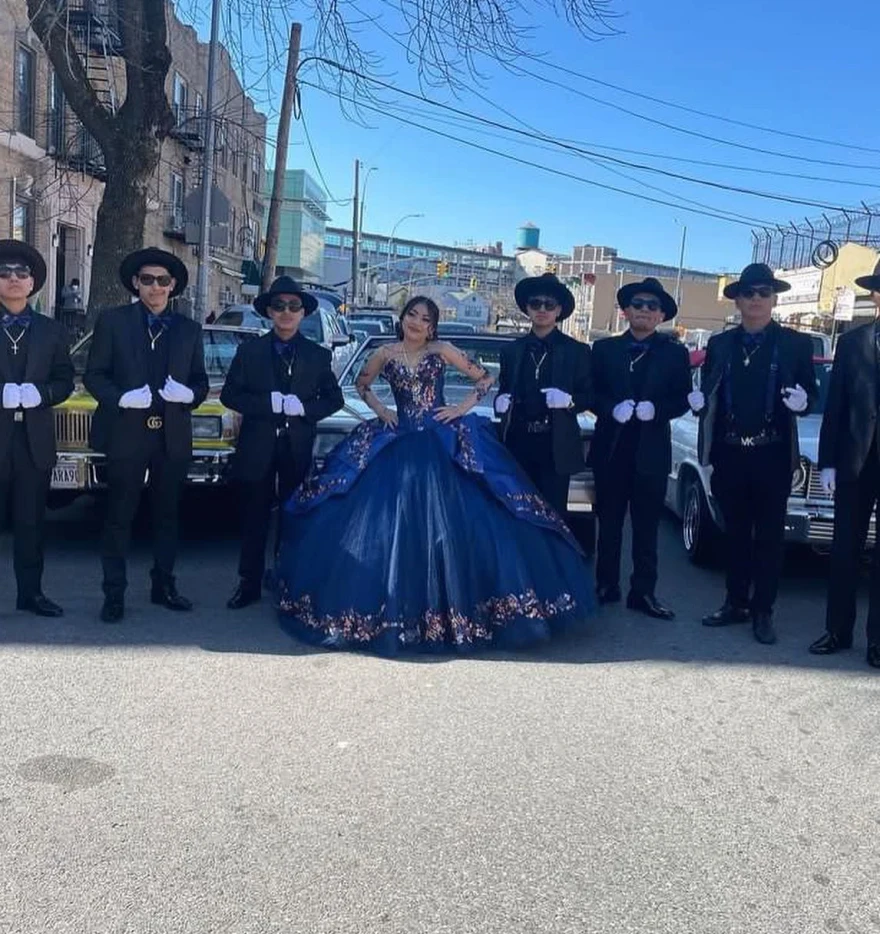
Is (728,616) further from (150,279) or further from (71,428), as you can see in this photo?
(71,428)

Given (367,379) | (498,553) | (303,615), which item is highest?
(367,379)

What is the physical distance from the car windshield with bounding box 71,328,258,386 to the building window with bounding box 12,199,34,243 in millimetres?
14862

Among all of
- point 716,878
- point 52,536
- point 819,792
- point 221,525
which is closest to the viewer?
point 716,878

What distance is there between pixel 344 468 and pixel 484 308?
4342 inches

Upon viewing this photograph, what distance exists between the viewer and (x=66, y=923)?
8.99ft

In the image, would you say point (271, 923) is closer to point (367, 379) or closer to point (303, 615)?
point (303, 615)

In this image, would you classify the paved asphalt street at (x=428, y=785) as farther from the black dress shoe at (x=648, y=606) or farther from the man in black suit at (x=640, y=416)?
the man in black suit at (x=640, y=416)

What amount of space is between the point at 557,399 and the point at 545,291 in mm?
721

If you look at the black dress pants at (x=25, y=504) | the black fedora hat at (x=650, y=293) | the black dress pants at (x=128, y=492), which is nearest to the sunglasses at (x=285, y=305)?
the black dress pants at (x=128, y=492)

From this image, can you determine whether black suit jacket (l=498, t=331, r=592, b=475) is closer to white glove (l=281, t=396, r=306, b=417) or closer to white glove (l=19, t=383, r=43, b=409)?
white glove (l=281, t=396, r=306, b=417)

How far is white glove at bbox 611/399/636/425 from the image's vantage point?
5.84 meters

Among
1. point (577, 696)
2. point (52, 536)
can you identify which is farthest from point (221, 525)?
point (577, 696)

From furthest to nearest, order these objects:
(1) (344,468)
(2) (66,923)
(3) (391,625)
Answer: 1. (1) (344,468)
2. (3) (391,625)
3. (2) (66,923)

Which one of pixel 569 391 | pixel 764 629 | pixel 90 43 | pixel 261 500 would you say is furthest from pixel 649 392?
pixel 90 43
